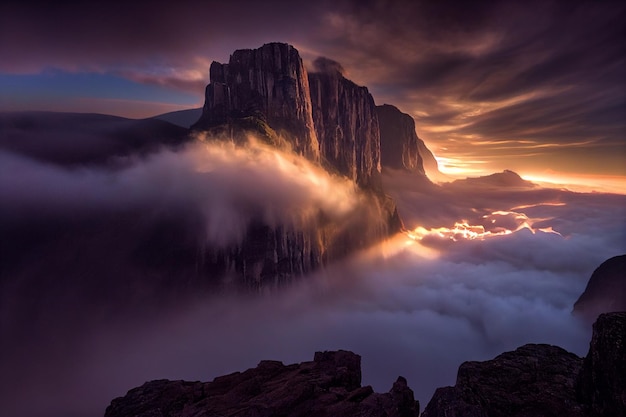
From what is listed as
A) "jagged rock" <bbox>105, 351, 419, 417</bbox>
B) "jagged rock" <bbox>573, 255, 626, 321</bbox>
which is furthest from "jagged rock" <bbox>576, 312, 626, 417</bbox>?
"jagged rock" <bbox>573, 255, 626, 321</bbox>

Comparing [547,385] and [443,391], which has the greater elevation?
[547,385]

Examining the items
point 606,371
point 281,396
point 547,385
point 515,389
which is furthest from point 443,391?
point 281,396

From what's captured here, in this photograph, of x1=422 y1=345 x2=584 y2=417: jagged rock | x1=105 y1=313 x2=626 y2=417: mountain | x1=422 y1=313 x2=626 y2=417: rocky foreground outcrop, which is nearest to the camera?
x1=422 y1=313 x2=626 y2=417: rocky foreground outcrop

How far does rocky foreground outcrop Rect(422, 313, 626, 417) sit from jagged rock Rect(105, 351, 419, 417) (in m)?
6.16

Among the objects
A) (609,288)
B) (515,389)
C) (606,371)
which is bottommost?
(609,288)

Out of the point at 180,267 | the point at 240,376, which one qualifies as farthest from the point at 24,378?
the point at 240,376

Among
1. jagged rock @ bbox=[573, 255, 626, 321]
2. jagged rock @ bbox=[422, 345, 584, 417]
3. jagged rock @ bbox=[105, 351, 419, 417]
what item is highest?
jagged rock @ bbox=[422, 345, 584, 417]

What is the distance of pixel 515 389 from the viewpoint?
21.6 meters

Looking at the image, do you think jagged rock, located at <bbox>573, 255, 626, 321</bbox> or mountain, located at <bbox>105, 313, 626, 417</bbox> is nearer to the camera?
mountain, located at <bbox>105, 313, 626, 417</bbox>

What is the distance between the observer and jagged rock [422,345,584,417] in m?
19.0

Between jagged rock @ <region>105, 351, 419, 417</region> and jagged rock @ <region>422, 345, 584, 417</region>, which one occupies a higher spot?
jagged rock @ <region>422, 345, 584, 417</region>

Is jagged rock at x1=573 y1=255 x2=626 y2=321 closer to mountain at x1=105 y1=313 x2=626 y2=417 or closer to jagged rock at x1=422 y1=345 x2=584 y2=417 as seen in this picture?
jagged rock at x1=422 y1=345 x2=584 y2=417

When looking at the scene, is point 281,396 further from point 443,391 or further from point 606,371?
point 606,371

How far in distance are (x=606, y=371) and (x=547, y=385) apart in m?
5.46
